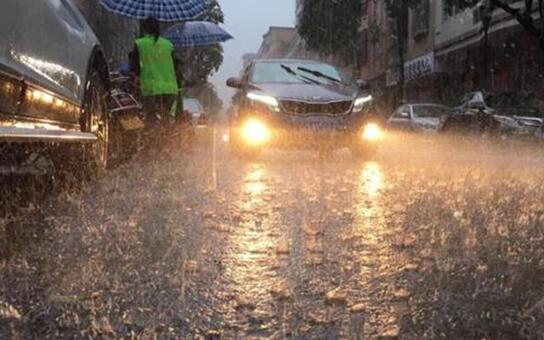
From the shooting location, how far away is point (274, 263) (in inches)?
151

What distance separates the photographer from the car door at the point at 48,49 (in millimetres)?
3822

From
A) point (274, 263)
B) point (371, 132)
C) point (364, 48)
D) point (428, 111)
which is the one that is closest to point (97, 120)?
point (274, 263)

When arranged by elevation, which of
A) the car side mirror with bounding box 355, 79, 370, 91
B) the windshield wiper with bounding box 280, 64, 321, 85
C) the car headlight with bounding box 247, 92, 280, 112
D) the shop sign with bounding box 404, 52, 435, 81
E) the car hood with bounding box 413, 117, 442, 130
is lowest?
the car hood with bounding box 413, 117, 442, 130

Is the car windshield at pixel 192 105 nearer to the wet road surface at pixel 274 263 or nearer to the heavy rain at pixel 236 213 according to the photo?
the heavy rain at pixel 236 213

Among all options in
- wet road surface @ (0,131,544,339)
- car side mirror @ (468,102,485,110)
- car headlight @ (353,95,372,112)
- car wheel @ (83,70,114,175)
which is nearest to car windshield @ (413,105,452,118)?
car side mirror @ (468,102,485,110)

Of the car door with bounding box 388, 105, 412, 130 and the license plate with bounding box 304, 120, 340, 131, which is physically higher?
the car door with bounding box 388, 105, 412, 130

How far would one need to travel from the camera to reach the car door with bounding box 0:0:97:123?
3.82 metres

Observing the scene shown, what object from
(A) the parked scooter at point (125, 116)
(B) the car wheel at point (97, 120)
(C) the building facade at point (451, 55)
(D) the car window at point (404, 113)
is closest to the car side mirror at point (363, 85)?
(A) the parked scooter at point (125, 116)

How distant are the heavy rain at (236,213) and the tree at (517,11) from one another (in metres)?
6.64

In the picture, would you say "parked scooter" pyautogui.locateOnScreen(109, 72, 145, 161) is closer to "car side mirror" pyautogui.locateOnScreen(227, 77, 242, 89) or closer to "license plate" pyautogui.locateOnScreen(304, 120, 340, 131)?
"car side mirror" pyautogui.locateOnScreen(227, 77, 242, 89)

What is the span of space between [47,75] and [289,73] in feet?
21.5

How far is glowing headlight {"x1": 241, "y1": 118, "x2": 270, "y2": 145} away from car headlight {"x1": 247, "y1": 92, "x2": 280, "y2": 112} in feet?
0.77

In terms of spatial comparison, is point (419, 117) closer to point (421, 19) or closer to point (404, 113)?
point (404, 113)

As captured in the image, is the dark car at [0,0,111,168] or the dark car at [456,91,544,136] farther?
the dark car at [456,91,544,136]
